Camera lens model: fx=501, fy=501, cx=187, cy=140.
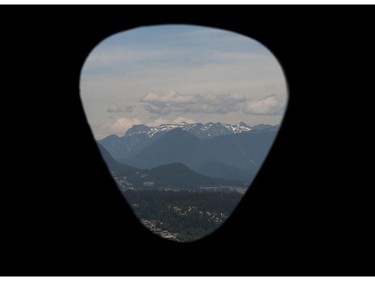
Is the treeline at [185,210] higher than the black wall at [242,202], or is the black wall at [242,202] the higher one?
the black wall at [242,202]

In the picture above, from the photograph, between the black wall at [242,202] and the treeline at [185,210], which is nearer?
the black wall at [242,202]

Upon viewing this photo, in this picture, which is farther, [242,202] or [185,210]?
[185,210]

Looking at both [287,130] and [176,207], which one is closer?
[287,130]

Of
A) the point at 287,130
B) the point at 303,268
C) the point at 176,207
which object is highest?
the point at 287,130

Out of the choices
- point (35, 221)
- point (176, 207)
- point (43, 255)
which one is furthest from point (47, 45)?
point (176, 207)

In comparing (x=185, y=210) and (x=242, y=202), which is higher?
(x=242, y=202)

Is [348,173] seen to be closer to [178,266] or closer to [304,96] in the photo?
[304,96]

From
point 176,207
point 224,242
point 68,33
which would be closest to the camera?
point 68,33

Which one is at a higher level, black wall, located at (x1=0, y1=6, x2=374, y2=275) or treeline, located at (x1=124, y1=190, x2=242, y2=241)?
black wall, located at (x1=0, y1=6, x2=374, y2=275)
